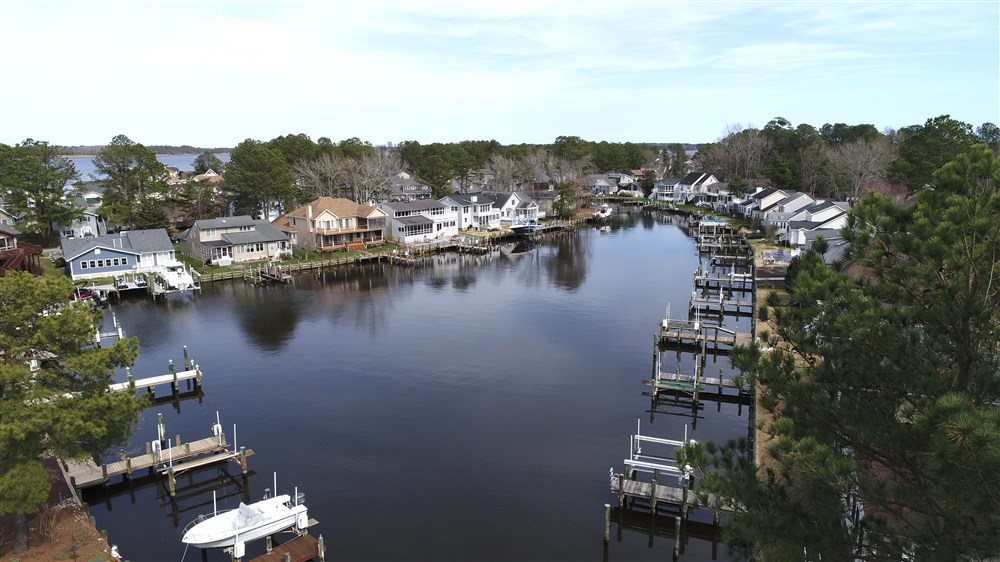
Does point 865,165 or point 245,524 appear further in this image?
point 865,165

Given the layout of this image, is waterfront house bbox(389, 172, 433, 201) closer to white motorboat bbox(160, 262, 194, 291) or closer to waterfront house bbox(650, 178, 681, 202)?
white motorboat bbox(160, 262, 194, 291)

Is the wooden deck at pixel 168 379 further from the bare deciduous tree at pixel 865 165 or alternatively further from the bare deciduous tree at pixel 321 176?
the bare deciduous tree at pixel 865 165

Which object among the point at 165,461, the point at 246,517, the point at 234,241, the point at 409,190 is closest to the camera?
the point at 246,517

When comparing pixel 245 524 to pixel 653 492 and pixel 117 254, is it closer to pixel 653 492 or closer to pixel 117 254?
pixel 653 492

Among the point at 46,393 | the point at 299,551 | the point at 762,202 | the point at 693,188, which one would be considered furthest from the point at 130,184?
the point at 693,188

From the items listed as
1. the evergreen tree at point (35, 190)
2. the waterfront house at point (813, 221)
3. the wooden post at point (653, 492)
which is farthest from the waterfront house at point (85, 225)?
the waterfront house at point (813, 221)

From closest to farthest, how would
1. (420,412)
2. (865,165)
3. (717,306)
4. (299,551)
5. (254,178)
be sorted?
(299,551) → (420,412) → (717,306) → (254,178) → (865,165)

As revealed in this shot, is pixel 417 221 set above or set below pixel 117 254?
above

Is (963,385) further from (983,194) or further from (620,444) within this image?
(620,444)
